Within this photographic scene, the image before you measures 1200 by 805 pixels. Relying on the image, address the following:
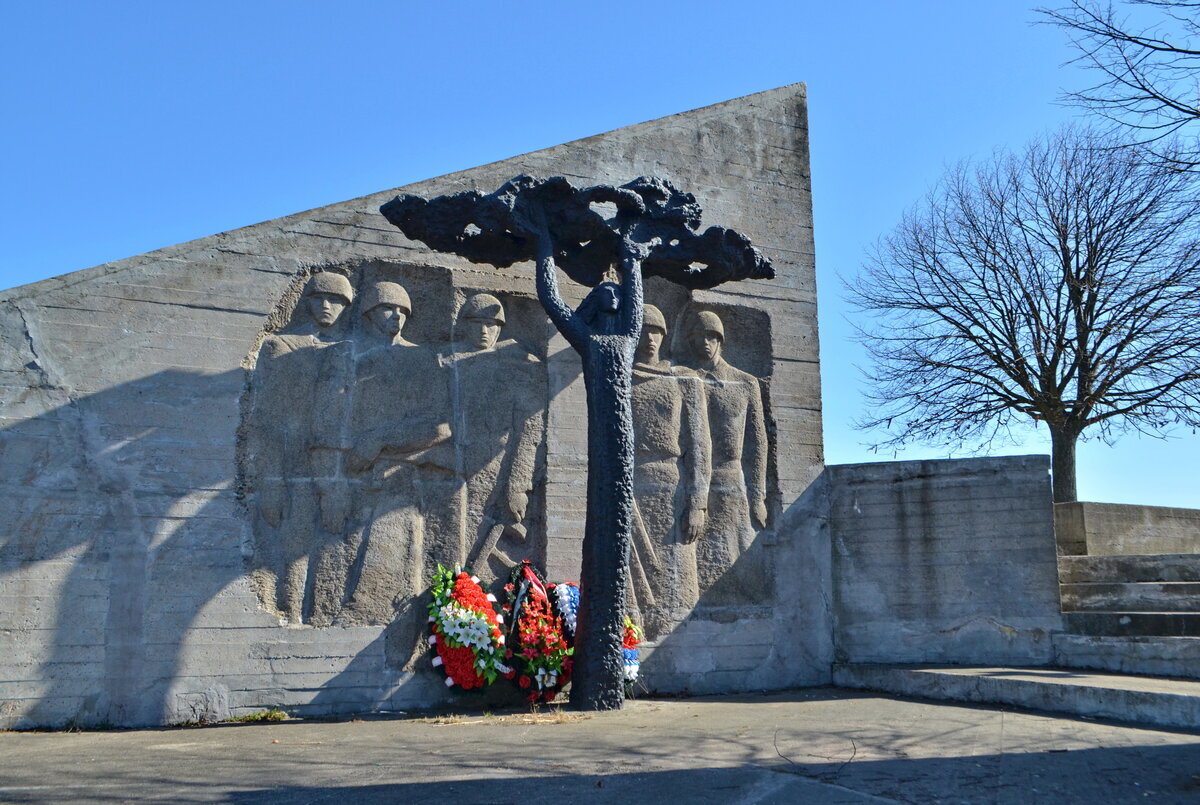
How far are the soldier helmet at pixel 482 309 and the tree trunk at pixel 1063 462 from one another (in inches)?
348

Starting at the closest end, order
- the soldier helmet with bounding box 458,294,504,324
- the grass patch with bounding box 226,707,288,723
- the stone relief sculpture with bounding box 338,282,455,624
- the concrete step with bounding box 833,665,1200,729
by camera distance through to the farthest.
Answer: the concrete step with bounding box 833,665,1200,729
the grass patch with bounding box 226,707,288,723
the stone relief sculpture with bounding box 338,282,455,624
the soldier helmet with bounding box 458,294,504,324

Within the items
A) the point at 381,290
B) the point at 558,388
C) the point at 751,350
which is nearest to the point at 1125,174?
the point at 751,350

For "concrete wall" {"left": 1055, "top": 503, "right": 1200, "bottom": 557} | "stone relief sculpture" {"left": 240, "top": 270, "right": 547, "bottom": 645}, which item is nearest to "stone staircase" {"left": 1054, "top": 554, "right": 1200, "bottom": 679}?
"concrete wall" {"left": 1055, "top": 503, "right": 1200, "bottom": 557}

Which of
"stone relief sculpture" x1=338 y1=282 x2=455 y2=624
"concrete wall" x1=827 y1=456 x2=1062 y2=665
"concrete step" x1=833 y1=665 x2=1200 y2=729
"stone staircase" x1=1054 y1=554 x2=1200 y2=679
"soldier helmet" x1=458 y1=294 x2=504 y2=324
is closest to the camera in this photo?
"concrete step" x1=833 y1=665 x2=1200 y2=729

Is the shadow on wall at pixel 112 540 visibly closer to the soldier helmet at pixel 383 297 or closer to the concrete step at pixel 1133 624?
the soldier helmet at pixel 383 297

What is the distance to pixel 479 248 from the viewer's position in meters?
7.79

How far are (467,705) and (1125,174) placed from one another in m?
11.7

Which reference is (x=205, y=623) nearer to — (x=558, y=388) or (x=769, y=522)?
(x=558, y=388)

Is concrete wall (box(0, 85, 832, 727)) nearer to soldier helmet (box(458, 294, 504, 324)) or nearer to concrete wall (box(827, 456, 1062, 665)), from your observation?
soldier helmet (box(458, 294, 504, 324))

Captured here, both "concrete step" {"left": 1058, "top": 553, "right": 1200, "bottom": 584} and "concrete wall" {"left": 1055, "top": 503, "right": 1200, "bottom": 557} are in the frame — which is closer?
"concrete step" {"left": 1058, "top": 553, "right": 1200, "bottom": 584}

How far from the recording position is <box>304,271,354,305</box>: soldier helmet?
26.8 feet

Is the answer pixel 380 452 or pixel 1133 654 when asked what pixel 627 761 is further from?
pixel 1133 654

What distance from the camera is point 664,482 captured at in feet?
29.4

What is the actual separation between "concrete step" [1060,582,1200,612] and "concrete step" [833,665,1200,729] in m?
0.87
